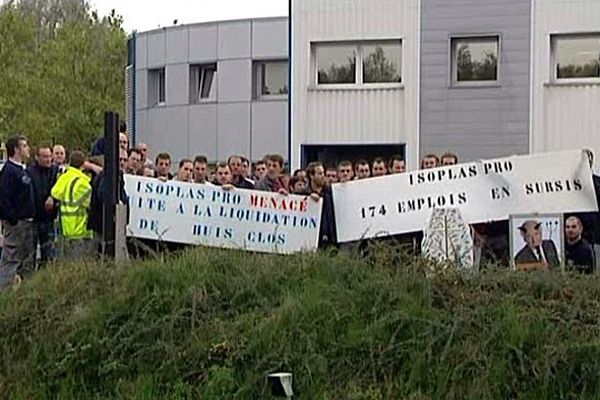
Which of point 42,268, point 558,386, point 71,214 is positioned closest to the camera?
point 558,386

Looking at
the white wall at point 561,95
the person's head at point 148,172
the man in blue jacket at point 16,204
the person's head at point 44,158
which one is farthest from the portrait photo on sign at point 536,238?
the white wall at point 561,95

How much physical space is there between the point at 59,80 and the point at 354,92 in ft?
89.6

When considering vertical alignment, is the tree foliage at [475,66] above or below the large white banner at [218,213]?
above

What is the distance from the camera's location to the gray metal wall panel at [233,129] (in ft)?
130

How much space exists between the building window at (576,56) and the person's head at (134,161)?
43.9 feet

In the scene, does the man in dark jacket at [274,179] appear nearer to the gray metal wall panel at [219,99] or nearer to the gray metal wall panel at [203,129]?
the gray metal wall panel at [219,99]

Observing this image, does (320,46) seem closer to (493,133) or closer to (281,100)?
(493,133)

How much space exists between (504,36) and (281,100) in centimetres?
1506

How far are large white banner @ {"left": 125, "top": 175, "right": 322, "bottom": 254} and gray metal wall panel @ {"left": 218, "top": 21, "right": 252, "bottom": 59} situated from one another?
86.7ft

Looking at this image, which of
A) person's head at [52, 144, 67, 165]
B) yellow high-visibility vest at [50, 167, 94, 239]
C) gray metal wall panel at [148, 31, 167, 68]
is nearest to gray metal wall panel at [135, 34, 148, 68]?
gray metal wall panel at [148, 31, 167, 68]

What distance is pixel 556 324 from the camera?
8250 mm

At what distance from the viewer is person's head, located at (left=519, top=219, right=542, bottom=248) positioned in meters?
11.8

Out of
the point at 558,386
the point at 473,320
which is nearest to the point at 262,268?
the point at 473,320

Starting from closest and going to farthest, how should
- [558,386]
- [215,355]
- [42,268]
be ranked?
[558,386], [215,355], [42,268]
